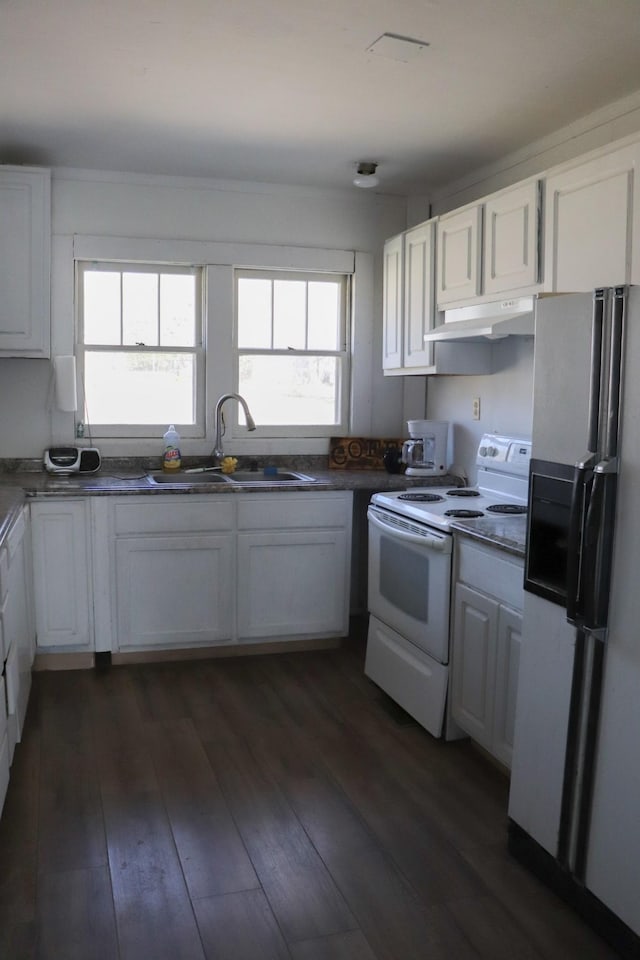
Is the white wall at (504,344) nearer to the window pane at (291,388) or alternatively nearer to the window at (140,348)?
the window pane at (291,388)

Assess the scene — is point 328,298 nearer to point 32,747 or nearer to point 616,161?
point 616,161

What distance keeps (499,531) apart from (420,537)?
1.32ft

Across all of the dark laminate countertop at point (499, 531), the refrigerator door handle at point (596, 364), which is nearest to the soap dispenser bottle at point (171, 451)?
the dark laminate countertop at point (499, 531)

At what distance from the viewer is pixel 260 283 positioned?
14.4ft

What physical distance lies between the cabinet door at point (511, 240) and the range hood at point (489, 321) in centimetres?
8

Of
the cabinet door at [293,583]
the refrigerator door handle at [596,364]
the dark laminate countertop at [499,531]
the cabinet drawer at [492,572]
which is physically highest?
the refrigerator door handle at [596,364]

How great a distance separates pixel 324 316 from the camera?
4.54 metres

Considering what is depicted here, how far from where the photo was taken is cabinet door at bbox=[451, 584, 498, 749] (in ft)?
8.86

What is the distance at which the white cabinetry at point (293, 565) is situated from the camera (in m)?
3.85

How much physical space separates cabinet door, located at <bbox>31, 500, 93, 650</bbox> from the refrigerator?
2.18 m

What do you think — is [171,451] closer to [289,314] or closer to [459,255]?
[289,314]

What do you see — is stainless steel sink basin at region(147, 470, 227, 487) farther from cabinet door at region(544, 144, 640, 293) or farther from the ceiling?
cabinet door at region(544, 144, 640, 293)

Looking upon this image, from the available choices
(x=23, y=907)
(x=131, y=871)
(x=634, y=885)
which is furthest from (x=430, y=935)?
(x=23, y=907)

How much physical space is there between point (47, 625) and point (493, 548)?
210 cm
